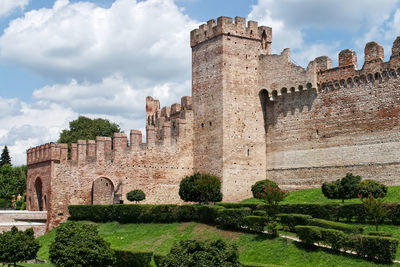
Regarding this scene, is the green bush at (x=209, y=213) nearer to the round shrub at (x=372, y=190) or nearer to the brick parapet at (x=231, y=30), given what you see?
the round shrub at (x=372, y=190)

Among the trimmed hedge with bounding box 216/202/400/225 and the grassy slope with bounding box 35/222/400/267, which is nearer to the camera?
the grassy slope with bounding box 35/222/400/267

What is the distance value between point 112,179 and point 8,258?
12252mm

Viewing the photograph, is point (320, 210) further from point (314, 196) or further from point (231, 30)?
point (231, 30)

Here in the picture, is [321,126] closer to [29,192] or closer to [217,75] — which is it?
[217,75]

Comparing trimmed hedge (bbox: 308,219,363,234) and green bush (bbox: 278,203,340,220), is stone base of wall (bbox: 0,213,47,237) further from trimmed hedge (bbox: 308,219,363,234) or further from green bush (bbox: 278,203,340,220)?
trimmed hedge (bbox: 308,219,363,234)

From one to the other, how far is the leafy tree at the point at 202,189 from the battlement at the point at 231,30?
396 inches

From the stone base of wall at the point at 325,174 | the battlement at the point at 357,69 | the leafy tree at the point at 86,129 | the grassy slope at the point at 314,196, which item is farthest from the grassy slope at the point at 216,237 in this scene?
the leafy tree at the point at 86,129

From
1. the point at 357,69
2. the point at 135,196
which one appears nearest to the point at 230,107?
the point at 357,69

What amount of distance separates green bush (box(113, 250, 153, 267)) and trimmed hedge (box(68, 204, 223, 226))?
19.2ft

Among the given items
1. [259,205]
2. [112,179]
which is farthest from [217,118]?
[259,205]

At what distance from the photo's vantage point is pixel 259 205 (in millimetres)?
24547

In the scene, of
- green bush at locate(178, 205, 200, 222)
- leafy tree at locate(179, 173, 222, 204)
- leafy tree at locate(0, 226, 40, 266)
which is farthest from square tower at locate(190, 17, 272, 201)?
leafy tree at locate(0, 226, 40, 266)

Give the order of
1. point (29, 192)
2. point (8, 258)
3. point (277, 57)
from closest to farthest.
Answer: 1. point (8, 258)
2. point (277, 57)
3. point (29, 192)

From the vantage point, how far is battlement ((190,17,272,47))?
1326 inches
